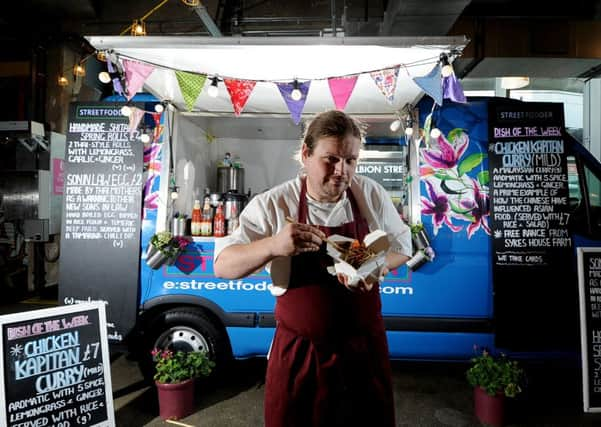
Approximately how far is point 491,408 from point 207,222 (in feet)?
9.91

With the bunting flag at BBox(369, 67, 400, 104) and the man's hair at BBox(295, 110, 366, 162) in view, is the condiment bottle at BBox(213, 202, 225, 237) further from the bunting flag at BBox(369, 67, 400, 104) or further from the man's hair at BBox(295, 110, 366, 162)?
the man's hair at BBox(295, 110, 366, 162)

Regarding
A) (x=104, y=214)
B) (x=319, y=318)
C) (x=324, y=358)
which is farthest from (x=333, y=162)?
(x=104, y=214)

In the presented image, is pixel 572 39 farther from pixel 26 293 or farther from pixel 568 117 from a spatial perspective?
pixel 26 293

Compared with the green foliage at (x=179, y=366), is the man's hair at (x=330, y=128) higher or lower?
higher

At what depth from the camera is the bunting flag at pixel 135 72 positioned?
9.80ft

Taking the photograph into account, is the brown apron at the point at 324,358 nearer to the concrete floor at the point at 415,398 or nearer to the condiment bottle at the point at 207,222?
the concrete floor at the point at 415,398

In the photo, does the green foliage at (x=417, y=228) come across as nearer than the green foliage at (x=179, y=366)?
No

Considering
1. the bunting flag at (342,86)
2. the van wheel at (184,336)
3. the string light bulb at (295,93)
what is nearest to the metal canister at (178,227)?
the van wheel at (184,336)

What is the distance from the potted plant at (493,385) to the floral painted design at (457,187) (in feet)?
3.61

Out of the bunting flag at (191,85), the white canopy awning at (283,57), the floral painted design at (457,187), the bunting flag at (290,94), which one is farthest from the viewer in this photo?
the floral painted design at (457,187)

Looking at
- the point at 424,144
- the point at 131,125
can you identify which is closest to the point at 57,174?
the point at 131,125

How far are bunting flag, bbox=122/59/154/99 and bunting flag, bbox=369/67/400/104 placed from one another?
5.87 ft

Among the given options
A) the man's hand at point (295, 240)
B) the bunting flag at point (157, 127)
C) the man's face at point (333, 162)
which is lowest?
the man's hand at point (295, 240)

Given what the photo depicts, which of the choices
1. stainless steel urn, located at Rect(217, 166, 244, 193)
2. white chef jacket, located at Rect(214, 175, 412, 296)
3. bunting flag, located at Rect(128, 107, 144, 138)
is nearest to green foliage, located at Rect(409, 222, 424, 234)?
white chef jacket, located at Rect(214, 175, 412, 296)
